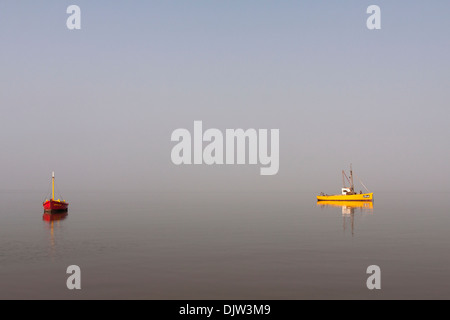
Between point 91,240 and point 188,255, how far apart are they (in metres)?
22.2

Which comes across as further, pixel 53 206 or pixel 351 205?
pixel 351 205

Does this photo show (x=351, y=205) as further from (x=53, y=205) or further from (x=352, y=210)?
(x=53, y=205)

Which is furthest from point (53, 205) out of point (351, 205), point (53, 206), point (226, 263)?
point (351, 205)

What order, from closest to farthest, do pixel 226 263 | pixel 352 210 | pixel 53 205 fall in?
→ pixel 226 263 < pixel 53 205 < pixel 352 210

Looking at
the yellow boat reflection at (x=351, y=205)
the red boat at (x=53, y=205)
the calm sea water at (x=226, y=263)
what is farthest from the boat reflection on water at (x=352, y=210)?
the red boat at (x=53, y=205)

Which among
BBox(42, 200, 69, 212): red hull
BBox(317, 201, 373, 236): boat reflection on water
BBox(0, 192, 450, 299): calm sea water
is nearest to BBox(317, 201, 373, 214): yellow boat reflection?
BBox(317, 201, 373, 236): boat reflection on water

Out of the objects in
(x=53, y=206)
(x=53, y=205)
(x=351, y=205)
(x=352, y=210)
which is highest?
(x=53, y=205)

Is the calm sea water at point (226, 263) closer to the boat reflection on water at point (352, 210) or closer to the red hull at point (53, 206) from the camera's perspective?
the boat reflection on water at point (352, 210)

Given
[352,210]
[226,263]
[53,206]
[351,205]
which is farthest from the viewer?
[351,205]

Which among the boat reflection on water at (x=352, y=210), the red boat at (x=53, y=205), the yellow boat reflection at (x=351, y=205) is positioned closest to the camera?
the boat reflection on water at (x=352, y=210)

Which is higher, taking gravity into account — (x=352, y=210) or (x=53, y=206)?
(x=53, y=206)

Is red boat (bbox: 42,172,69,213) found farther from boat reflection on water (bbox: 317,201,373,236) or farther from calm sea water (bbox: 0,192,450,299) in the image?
boat reflection on water (bbox: 317,201,373,236)
